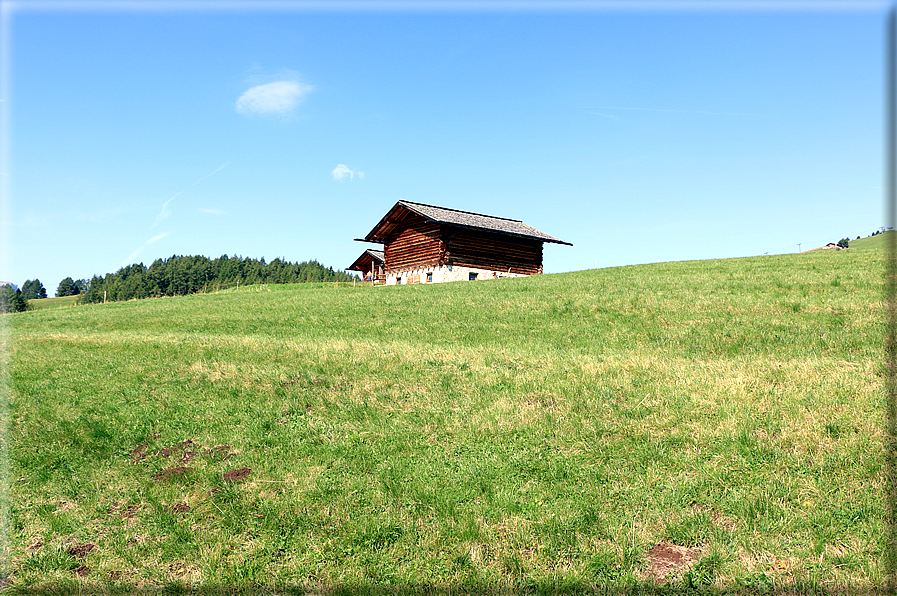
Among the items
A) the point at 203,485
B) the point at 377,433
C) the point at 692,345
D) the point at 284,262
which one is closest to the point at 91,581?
the point at 203,485

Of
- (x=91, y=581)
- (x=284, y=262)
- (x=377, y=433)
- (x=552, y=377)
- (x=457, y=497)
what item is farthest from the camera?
(x=284, y=262)

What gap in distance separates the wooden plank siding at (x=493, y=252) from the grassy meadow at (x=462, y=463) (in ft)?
87.8

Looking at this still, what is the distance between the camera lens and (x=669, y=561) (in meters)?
5.51

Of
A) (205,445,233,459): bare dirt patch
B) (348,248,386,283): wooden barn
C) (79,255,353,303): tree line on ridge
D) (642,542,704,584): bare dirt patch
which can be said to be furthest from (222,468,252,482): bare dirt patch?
(79,255,353,303): tree line on ridge

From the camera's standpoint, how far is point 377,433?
891 cm

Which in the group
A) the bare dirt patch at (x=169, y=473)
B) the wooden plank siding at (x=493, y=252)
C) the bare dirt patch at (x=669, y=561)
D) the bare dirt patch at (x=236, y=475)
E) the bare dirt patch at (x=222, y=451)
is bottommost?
the bare dirt patch at (x=669, y=561)

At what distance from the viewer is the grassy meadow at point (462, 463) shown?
5641 millimetres

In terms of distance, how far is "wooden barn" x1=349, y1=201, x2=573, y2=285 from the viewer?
136 feet

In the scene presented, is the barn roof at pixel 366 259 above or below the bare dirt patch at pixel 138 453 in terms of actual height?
above

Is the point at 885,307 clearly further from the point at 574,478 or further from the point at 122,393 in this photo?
the point at 122,393

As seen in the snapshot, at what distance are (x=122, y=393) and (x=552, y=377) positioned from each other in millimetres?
10041

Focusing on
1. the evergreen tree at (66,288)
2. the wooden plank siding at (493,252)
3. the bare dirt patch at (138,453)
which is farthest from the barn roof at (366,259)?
the evergreen tree at (66,288)

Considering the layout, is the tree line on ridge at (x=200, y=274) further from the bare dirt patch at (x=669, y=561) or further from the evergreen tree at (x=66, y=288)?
the bare dirt patch at (x=669, y=561)

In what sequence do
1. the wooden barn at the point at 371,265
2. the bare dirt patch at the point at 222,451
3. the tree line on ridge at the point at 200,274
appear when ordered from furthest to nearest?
1. the tree line on ridge at the point at 200,274
2. the wooden barn at the point at 371,265
3. the bare dirt patch at the point at 222,451
